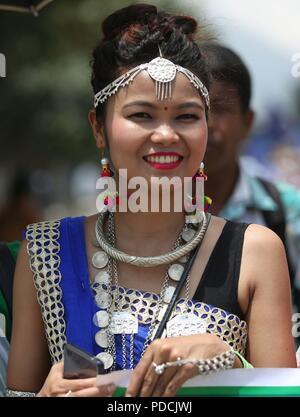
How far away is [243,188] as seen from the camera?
4.97 meters

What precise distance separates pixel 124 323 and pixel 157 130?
1.92 ft

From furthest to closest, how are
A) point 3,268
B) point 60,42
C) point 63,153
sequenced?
point 63,153, point 60,42, point 3,268

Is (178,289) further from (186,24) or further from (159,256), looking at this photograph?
(186,24)

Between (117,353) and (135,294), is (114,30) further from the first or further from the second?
(117,353)

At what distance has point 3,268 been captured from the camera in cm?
297

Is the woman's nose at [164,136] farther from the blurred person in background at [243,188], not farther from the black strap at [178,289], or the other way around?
the blurred person in background at [243,188]

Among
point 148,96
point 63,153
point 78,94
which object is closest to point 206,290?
point 148,96

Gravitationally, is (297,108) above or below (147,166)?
above

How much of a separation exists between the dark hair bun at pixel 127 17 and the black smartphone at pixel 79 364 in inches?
41.4

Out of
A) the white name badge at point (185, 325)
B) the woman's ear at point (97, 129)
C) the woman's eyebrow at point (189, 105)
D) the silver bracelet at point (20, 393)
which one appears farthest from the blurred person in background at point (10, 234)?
the woman's eyebrow at point (189, 105)

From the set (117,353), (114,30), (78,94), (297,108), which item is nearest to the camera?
(117,353)

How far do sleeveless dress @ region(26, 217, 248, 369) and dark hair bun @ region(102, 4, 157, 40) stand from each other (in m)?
0.70

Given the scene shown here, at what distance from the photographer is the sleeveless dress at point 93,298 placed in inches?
101

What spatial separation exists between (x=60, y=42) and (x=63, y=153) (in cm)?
296
